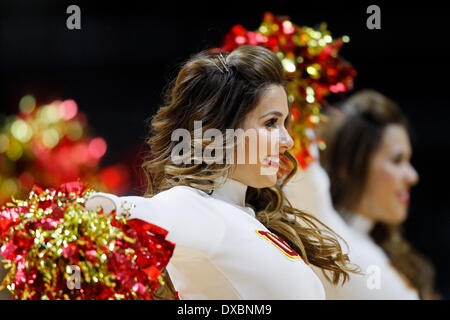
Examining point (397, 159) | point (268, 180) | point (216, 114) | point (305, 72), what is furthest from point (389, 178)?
point (216, 114)

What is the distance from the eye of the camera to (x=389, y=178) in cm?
424

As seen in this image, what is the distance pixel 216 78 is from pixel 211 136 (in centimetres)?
19

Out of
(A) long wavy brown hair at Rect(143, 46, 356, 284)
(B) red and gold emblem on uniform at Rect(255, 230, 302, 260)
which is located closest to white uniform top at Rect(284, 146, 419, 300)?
(A) long wavy brown hair at Rect(143, 46, 356, 284)

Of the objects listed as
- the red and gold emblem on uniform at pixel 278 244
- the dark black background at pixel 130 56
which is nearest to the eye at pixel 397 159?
the dark black background at pixel 130 56

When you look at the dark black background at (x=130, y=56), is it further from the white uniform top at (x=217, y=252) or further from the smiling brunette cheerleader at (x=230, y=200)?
the white uniform top at (x=217, y=252)

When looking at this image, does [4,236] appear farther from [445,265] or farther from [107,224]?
[445,265]

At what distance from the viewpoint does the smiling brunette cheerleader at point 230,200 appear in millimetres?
1894

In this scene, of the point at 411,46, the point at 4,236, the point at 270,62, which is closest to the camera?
the point at 4,236

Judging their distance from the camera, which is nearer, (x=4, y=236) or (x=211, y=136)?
(x=4, y=236)

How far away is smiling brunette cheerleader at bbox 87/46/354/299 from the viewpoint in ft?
6.21

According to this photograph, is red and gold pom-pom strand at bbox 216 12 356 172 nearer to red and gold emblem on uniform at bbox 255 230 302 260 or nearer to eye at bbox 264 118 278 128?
eye at bbox 264 118 278 128

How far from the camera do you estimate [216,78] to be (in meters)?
2.17
